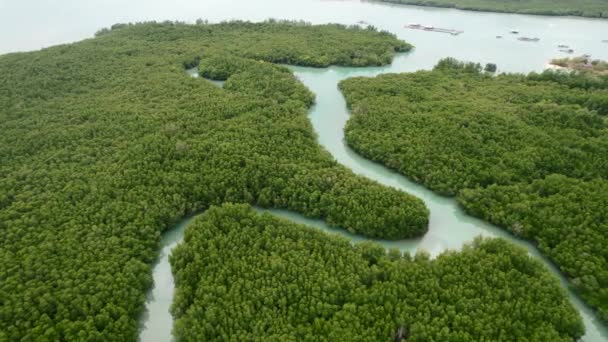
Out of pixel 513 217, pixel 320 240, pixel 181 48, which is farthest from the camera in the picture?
pixel 181 48

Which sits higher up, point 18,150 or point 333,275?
point 18,150

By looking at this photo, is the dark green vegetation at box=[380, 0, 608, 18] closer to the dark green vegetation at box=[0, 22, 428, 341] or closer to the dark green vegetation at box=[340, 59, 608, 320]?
the dark green vegetation at box=[340, 59, 608, 320]

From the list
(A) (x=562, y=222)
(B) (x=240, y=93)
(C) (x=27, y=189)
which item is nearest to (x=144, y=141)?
(C) (x=27, y=189)

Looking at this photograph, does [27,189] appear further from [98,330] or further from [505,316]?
[505,316]

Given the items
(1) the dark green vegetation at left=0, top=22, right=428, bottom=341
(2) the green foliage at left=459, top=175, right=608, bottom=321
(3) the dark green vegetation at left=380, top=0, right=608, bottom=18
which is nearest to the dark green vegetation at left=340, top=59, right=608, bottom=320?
(2) the green foliage at left=459, top=175, right=608, bottom=321

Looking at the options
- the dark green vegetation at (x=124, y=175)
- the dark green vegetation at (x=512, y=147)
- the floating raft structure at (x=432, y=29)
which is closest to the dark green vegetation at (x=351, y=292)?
the dark green vegetation at (x=124, y=175)

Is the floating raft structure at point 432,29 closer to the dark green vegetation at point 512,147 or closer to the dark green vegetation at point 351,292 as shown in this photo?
the dark green vegetation at point 512,147

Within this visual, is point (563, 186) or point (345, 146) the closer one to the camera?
point (563, 186)

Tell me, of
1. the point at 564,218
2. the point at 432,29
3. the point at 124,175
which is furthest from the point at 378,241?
the point at 432,29
